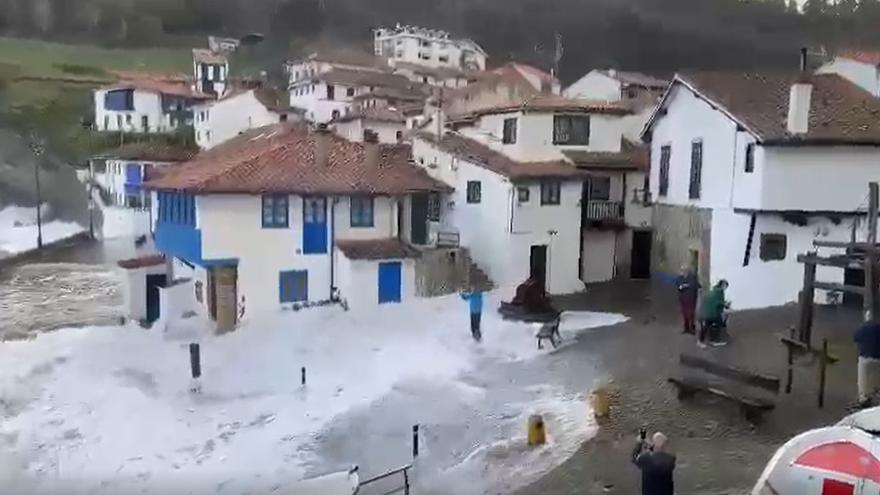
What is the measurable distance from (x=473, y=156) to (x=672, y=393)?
3.17m

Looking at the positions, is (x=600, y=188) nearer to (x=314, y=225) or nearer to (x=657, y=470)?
(x=314, y=225)

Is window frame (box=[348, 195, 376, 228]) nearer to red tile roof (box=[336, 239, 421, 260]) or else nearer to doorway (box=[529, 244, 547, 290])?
red tile roof (box=[336, 239, 421, 260])

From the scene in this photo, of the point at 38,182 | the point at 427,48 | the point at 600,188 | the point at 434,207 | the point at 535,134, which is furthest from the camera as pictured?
the point at 600,188

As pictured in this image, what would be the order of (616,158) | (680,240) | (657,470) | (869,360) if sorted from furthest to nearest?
(616,158) < (680,240) < (869,360) < (657,470)

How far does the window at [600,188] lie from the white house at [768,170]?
30.7 inches

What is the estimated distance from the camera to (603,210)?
23.2 feet

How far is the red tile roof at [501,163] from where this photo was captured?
6.43 meters

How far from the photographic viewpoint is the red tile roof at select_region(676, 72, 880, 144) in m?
5.45

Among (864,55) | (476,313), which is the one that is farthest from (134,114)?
(864,55)

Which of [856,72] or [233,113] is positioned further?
[856,72]

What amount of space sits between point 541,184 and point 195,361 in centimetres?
307

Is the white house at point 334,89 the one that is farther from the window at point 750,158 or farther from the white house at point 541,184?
the window at point 750,158

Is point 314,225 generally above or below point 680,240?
above

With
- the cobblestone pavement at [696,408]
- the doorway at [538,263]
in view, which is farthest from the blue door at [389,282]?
the cobblestone pavement at [696,408]
